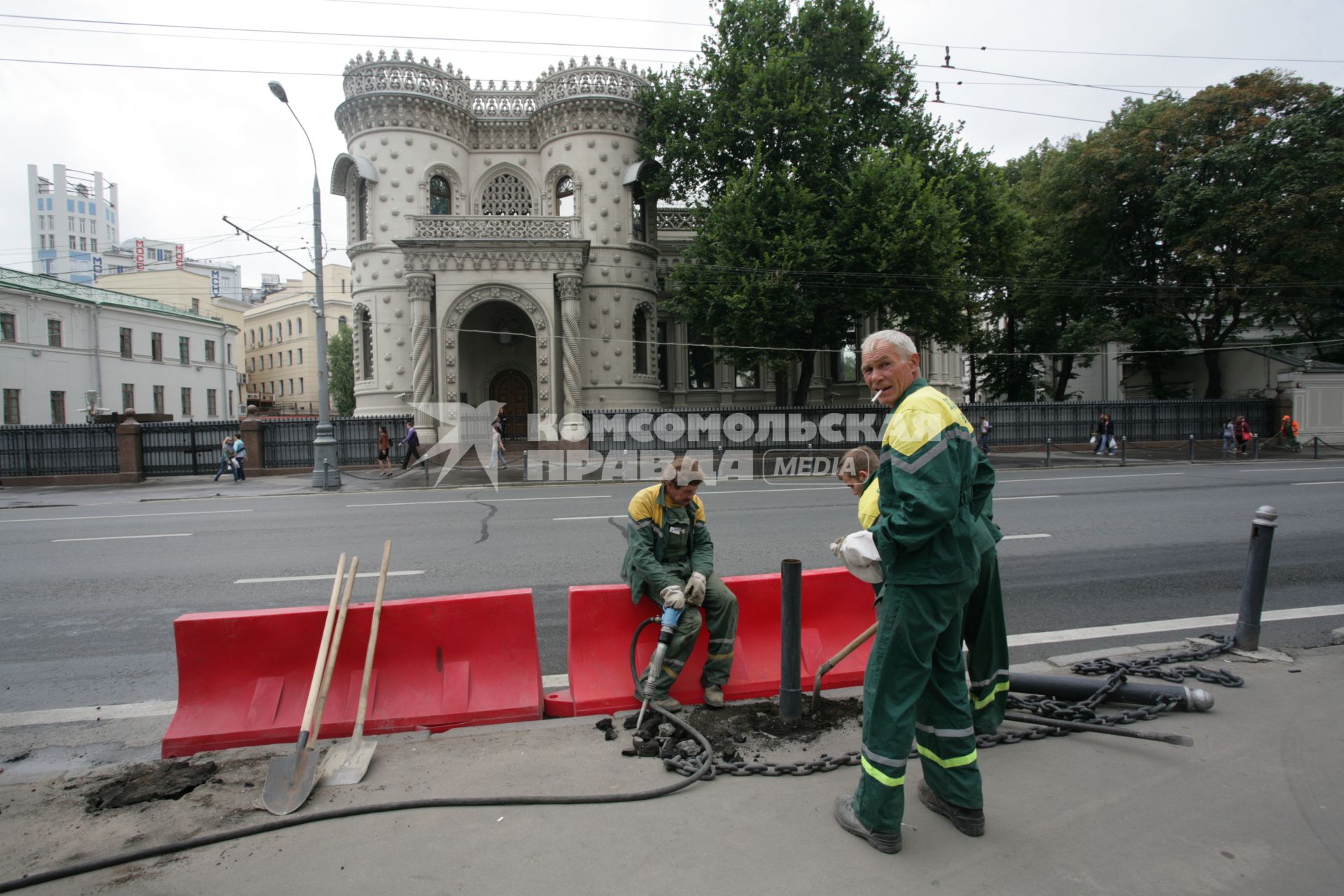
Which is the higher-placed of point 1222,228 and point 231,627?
point 1222,228

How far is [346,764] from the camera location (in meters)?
3.44

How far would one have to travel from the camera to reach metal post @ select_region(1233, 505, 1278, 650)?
187 inches

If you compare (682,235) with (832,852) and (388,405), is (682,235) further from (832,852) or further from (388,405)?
(832,852)

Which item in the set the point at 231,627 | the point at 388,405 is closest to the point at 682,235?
the point at 388,405

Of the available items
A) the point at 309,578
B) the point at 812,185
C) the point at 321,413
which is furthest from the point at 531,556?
the point at 812,185

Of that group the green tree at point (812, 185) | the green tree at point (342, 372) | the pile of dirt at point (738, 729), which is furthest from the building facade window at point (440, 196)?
the green tree at point (342, 372)

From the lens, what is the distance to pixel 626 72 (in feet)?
87.4

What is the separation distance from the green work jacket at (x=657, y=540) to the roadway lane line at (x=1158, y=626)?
8.50ft

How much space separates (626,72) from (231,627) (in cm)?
2725

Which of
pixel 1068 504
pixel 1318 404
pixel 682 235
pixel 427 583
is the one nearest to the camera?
pixel 427 583

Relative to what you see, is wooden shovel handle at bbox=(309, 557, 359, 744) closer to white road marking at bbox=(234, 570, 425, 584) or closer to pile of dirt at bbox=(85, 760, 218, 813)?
pile of dirt at bbox=(85, 760, 218, 813)

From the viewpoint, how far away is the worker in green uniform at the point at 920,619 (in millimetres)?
2648

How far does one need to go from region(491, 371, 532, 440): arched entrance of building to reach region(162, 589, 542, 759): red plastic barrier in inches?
988

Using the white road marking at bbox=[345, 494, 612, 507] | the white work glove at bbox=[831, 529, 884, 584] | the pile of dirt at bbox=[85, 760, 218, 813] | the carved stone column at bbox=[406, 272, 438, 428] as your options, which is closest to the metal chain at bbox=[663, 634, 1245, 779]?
the white work glove at bbox=[831, 529, 884, 584]
